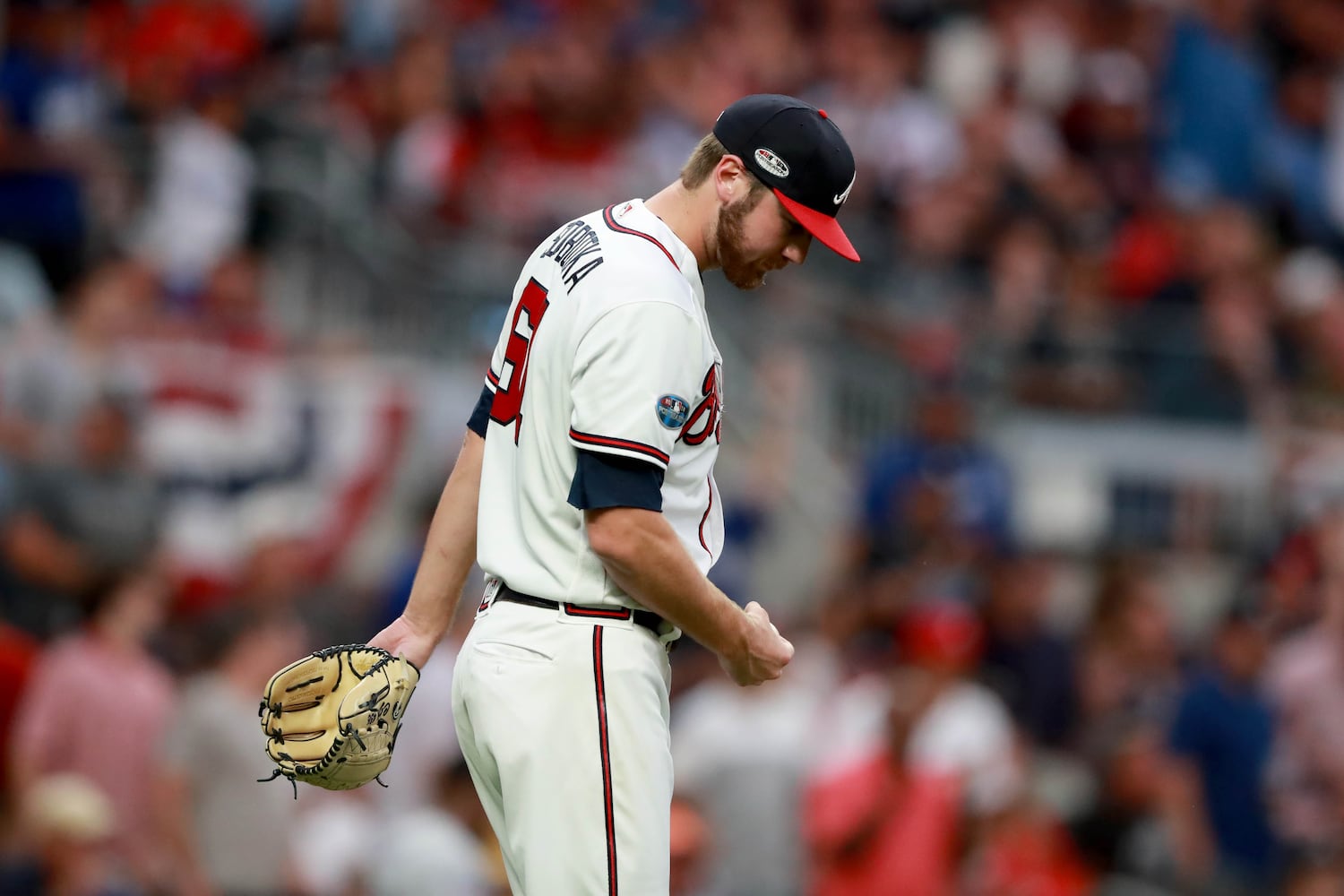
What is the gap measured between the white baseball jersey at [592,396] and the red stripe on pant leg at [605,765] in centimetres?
11

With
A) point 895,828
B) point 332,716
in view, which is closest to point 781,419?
point 895,828

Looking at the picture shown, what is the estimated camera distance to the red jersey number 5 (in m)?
4.16

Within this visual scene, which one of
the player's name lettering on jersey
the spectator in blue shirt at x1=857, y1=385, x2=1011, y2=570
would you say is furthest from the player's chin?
the spectator in blue shirt at x1=857, y1=385, x2=1011, y2=570

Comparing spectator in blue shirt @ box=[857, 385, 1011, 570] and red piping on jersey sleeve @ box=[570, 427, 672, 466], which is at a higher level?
red piping on jersey sleeve @ box=[570, 427, 672, 466]

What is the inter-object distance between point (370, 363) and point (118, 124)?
103 inches

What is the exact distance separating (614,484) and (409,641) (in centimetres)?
73

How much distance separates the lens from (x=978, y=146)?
45.7ft

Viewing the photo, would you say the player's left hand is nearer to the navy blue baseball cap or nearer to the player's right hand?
the player's right hand

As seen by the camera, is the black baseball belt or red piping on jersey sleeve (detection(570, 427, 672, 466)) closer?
red piping on jersey sleeve (detection(570, 427, 672, 466))

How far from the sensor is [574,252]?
13.5ft

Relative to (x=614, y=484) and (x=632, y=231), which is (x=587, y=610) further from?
(x=632, y=231)

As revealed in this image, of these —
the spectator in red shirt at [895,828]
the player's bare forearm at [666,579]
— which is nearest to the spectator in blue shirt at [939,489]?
the spectator in red shirt at [895,828]

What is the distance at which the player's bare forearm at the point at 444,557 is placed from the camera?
14.2 ft

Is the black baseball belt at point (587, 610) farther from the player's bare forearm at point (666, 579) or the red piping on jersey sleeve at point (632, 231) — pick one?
the red piping on jersey sleeve at point (632, 231)
